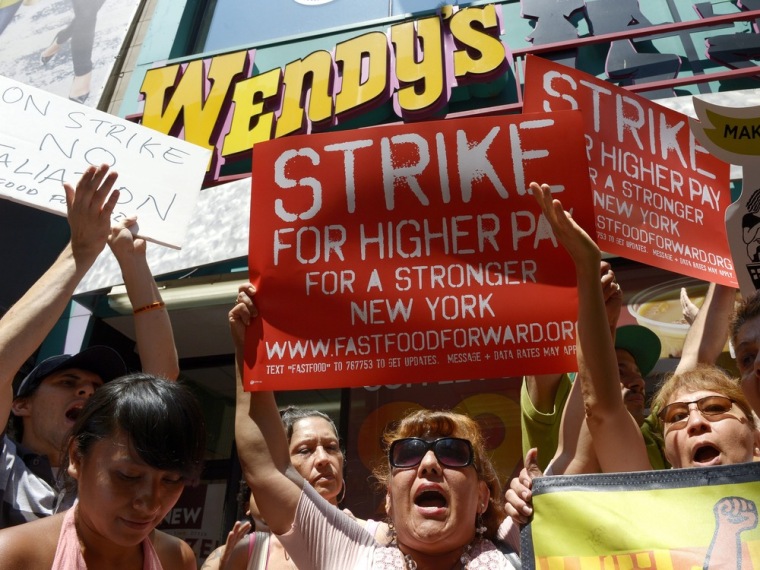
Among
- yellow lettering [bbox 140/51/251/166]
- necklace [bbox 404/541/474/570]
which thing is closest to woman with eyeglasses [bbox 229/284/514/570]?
necklace [bbox 404/541/474/570]

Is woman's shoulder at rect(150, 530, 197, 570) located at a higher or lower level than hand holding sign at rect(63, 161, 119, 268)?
lower

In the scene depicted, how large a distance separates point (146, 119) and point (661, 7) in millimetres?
4260

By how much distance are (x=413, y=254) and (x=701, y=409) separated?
0.99m

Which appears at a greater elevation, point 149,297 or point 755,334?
point 149,297

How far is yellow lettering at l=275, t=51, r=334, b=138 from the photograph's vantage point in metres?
5.87

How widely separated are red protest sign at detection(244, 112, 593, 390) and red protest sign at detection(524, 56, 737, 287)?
0.41 m

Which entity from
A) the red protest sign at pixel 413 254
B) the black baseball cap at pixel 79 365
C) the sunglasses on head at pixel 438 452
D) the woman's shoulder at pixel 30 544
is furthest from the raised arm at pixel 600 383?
the black baseball cap at pixel 79 365

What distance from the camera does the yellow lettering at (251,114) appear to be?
5.93 meters

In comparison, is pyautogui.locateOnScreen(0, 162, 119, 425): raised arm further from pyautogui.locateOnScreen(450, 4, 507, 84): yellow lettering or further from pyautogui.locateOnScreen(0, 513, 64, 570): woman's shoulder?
pyautogui.locateOnScreen(450, 4, 507, 84): yellow lettering

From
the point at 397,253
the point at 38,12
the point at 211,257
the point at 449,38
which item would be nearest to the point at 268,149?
the point at 397,253

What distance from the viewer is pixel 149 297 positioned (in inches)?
108

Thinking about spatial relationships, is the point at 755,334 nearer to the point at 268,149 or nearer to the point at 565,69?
the point at 565,69

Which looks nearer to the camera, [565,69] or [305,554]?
[305,554]

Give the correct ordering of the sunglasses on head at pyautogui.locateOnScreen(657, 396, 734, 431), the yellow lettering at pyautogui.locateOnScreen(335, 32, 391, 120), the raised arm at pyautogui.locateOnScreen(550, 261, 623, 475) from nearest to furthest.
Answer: the raised arm at pyautogui.locateOnScreen(550, 261, 623, 475) < the sunglasses on head at pyautogui.locateOnScreen(657, 396, 734, 431) < the yellow lettering at pyautogui.locateOnScreen(335, 32, 391, 120)
